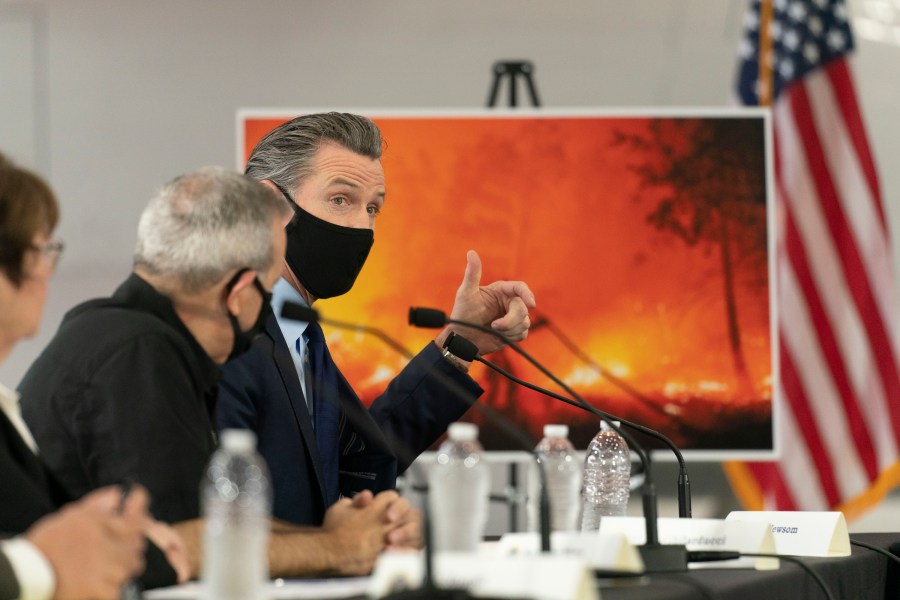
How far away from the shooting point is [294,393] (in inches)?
91.3

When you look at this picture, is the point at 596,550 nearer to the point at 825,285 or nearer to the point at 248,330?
the point at 248,330

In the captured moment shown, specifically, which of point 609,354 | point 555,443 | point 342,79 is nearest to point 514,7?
point 342,79

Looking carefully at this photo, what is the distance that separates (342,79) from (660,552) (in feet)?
11.8

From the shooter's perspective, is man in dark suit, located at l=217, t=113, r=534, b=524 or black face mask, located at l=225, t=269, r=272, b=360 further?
man in dark suit, located at l=217, t=113, r=534, b=524

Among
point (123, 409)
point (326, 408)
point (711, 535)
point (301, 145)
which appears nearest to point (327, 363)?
point (326, 408)

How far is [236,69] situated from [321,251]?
8.76 ft

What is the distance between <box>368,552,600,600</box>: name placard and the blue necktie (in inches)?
41.7

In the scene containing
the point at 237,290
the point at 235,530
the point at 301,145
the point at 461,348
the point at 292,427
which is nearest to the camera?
the point at 235,530

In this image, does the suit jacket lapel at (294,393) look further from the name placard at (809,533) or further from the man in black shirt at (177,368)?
the name placard at (809,533)

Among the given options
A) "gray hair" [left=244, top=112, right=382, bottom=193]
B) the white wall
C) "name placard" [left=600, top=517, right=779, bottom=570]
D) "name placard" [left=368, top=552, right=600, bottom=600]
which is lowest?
"name placard" [left=600, top=517, right=779, bottom=570]

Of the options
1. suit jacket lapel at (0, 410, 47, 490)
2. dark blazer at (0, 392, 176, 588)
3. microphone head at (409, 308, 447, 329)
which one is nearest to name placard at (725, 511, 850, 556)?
microphone head at (409, 308, 447, 329)

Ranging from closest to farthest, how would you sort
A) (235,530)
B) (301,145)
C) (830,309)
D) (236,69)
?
(235,530) → (301,145) → (830,309) → (236,69)

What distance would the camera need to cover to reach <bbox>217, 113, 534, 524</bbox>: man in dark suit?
7.45 ft

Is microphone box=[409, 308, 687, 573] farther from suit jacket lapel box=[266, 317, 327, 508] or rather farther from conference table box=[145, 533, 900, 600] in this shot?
suit jacket lapel box=[266, 317, 327, 508]
